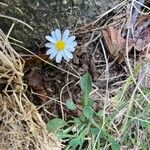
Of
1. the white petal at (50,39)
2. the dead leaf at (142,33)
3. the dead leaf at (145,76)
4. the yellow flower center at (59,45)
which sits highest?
the dead leaf at (142,33)

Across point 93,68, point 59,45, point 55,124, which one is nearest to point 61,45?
point 59,45

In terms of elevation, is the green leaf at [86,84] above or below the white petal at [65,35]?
below

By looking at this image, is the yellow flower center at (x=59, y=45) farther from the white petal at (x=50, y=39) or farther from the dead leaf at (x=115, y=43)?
the dead leaf at (x=115, y=43)

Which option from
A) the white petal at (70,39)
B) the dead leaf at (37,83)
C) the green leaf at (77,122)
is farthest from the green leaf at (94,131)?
the white petal at (70,39)

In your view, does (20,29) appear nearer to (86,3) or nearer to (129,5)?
(86,3)

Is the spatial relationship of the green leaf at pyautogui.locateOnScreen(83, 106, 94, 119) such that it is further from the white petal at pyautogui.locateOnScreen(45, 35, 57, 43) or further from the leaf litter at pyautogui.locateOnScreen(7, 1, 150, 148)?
the white petal at pyautogui.locateOnScreen(45, 35, 57, 43)
